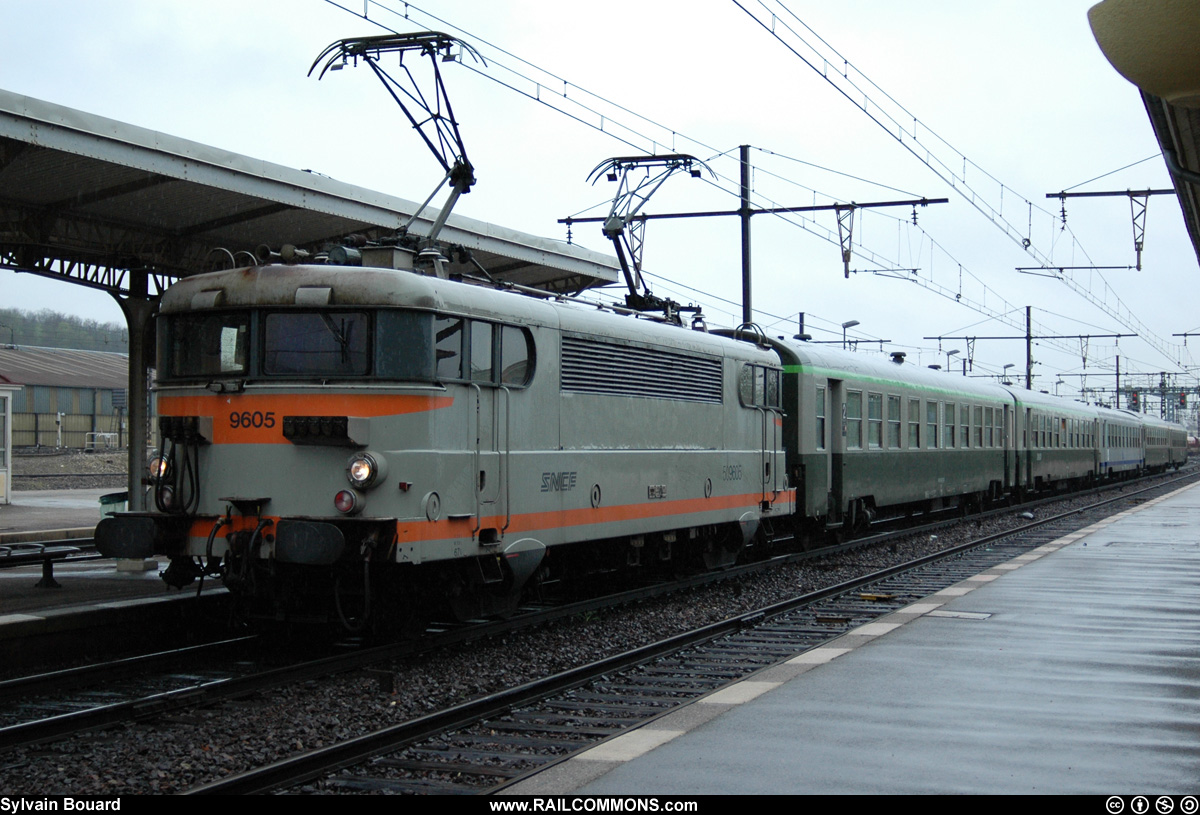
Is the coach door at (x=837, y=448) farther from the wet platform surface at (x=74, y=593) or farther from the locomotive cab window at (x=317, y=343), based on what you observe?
the locomotive cab window at (x=317, y=343)

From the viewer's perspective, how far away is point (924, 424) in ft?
76.2

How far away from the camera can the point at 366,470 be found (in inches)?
347

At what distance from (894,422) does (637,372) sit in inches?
411

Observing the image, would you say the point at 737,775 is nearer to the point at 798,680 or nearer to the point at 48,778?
the point at 798,680

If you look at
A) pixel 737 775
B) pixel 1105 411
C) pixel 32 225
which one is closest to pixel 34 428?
pixel 1105 411

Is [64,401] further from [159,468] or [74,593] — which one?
[159,468]

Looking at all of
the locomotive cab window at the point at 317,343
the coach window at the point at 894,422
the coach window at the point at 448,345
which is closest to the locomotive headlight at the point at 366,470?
the locomotive cab window at the point at 317,343

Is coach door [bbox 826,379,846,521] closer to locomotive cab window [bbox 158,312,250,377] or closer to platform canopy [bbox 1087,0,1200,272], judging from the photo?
locomotive cab window [bbox 158,312,250,377]

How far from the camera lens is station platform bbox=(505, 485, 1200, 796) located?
5898mm

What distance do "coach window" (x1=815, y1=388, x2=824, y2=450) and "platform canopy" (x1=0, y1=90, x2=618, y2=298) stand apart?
5734 millimetres

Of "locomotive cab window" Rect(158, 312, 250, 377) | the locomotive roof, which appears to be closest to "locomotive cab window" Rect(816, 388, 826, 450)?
the locomotive roof

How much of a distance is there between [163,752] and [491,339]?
444cm

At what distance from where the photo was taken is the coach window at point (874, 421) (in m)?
20.3

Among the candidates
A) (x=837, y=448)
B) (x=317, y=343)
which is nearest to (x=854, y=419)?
(x=837, y=448)
